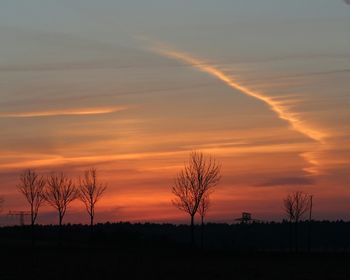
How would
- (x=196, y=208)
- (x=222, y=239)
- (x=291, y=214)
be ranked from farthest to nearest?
(x=222, y=239)
(x=291, y=214)
(x=196, y=208)

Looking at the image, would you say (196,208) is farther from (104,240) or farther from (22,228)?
(22,228)

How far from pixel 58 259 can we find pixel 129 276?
534 inches

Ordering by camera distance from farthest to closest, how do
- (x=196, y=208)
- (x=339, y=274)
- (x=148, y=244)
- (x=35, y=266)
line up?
1. (x=148, y=244)
2. (x=196, y=208)
3. (x=35, y=266)
4. (x=339, y=274)

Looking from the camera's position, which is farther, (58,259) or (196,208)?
(196,208)

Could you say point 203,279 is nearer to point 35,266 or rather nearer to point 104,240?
point 35,266

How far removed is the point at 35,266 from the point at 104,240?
38.3 meters

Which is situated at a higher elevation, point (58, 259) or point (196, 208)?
point (196, 208)

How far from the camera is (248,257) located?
58562mm

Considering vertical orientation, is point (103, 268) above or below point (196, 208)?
below

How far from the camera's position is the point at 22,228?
101 metres

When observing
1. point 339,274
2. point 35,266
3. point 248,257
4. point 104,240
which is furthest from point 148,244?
point 339,274

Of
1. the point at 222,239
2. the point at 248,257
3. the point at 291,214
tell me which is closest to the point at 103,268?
the point at 248,257

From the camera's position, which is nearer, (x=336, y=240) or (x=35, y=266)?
(x=35, y=266)

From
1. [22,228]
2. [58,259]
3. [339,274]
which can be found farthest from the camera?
[22,228]
